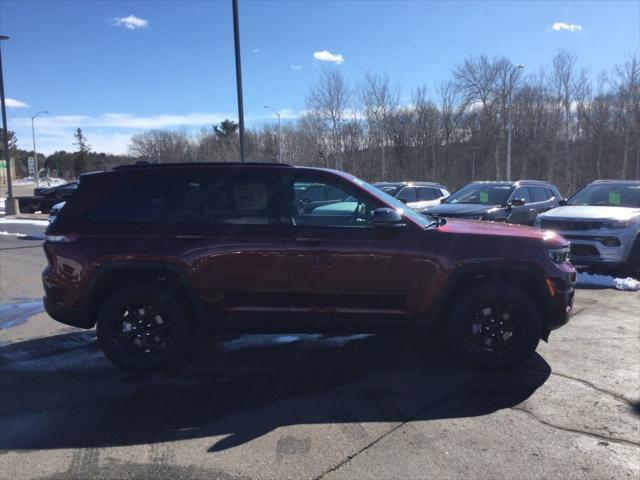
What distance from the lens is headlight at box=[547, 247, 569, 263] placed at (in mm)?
4641

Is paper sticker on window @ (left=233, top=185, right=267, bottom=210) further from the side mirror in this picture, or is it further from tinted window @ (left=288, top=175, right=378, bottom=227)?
the side mirror

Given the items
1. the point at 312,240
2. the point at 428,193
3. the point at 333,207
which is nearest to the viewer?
the point at 312,240

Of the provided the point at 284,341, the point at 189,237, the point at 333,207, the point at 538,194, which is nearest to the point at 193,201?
the point at 189,237

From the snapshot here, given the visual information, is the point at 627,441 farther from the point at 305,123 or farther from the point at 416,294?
the point at 305,123

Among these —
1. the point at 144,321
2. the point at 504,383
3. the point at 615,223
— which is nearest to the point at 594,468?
the point at 504,383

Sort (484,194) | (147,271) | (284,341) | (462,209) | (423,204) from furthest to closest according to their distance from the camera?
(423,204), (484,194), (462,209), (284,341), (147,271)

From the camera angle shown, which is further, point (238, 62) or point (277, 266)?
point (238, 62)

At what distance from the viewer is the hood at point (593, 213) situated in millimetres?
8969

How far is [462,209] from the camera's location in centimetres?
1108

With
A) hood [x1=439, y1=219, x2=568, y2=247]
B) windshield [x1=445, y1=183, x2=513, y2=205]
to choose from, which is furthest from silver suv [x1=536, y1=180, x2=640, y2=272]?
hood [x1=439, y1=219, x2=568, y2=247]

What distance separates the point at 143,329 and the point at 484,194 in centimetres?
943

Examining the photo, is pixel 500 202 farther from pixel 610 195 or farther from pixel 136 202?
pixel 136 202

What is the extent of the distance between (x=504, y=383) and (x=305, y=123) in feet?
161

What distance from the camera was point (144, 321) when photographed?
4.79 meters
